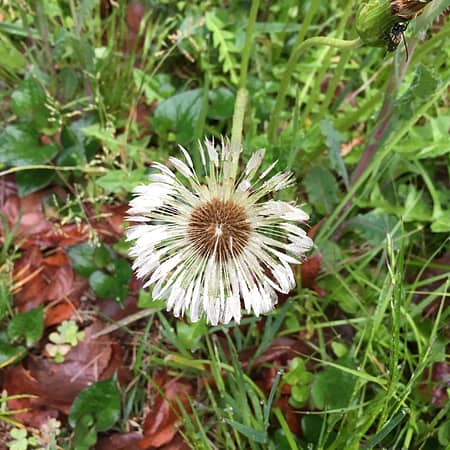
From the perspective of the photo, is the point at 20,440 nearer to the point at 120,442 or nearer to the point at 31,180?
the point at 120,442

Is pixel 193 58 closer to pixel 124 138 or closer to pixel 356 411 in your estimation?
pixel 124 138

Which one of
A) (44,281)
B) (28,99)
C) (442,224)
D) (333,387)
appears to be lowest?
(333,387)

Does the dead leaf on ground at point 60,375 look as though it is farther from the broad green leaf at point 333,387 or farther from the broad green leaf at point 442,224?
the broad green leaf at point 442,224

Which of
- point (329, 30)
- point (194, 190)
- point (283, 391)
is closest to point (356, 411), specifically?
point (283, 391)

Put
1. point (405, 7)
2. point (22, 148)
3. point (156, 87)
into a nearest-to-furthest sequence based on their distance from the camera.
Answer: point (405, 7) < point (22, 148) < point (156, 87)

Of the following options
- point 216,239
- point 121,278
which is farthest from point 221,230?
point 121,278

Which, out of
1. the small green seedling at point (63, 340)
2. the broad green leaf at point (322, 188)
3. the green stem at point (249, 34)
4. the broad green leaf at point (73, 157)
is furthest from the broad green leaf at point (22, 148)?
the broad green leaf at point (322, 188)
